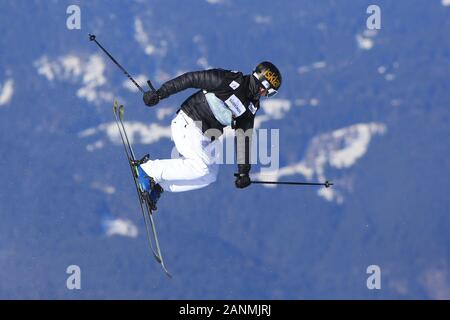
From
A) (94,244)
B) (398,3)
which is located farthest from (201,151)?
(398,3)

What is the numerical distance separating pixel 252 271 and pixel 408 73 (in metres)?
6.57

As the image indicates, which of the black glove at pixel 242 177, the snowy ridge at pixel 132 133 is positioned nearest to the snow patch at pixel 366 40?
the snowy ridge at pixel 132 133

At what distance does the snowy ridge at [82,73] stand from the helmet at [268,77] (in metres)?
9.74

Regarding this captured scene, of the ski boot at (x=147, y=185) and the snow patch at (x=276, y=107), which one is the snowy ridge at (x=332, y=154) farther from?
the ski boot at (x=147, y=185)

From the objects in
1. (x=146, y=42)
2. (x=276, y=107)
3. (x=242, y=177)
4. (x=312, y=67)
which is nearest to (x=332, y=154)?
(x=276, y=107)

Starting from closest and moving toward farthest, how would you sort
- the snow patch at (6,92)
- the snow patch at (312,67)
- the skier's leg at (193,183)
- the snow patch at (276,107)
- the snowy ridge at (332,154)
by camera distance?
the skier's leg at (193,183), the snow patch at (6,92), the snow patch at (312,67), the snowy ridge at (332,154), the snow patch at (276,107)

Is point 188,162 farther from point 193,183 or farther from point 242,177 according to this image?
point 242,177

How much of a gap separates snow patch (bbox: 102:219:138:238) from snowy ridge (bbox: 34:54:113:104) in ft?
10.0

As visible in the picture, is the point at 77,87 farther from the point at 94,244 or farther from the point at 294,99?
the point at 294,99

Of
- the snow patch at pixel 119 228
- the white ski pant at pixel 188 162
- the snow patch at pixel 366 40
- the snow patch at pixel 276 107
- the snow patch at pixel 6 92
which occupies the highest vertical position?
the snow patch at pixel 366 40

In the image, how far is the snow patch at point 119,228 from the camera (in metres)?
20.7

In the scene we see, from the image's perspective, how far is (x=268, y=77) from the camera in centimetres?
1070

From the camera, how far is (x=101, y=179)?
2069 cm

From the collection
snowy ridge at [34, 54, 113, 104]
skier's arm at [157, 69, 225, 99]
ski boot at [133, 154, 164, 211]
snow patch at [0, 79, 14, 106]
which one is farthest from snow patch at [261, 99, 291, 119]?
skier's arm at [157, 69, 225, 99]
